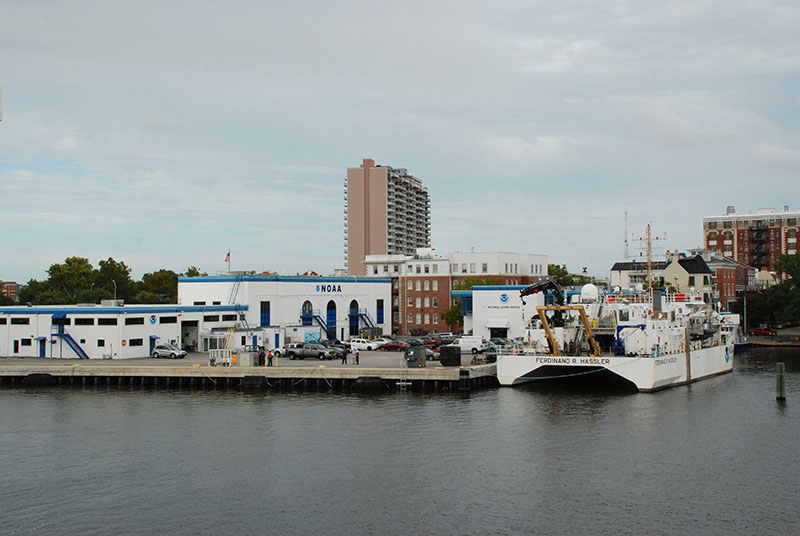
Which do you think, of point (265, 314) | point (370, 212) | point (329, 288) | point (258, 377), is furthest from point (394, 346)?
point (370, 212)

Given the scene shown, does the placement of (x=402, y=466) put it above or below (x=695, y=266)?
below

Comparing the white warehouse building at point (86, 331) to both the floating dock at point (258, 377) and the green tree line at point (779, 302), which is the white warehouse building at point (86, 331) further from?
the green tree line at point (779, 302)

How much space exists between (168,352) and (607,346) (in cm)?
3118

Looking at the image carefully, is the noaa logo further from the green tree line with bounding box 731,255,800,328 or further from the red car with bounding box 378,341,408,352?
the green tree line with bounding box 731,255,800,328

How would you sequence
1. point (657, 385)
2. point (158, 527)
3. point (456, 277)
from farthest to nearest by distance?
1. point (456, 277)
2. point (657, 385)
3. point (158, 527)

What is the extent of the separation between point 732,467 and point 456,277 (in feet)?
209

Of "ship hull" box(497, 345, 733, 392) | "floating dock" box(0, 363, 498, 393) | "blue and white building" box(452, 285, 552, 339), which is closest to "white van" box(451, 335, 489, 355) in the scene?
"blue and white building" box(452, 285, 552, 339)

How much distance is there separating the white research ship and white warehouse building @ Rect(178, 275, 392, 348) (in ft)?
79.1

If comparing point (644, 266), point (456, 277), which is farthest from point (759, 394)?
point (644, 266)

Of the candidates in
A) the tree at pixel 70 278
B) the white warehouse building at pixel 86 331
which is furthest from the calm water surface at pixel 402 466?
the tree at pixel 70 278

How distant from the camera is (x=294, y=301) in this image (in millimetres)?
70562

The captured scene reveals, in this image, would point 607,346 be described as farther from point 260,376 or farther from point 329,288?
point 329,288

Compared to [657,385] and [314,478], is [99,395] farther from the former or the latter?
[657,385]

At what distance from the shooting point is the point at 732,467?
28.4 meters
